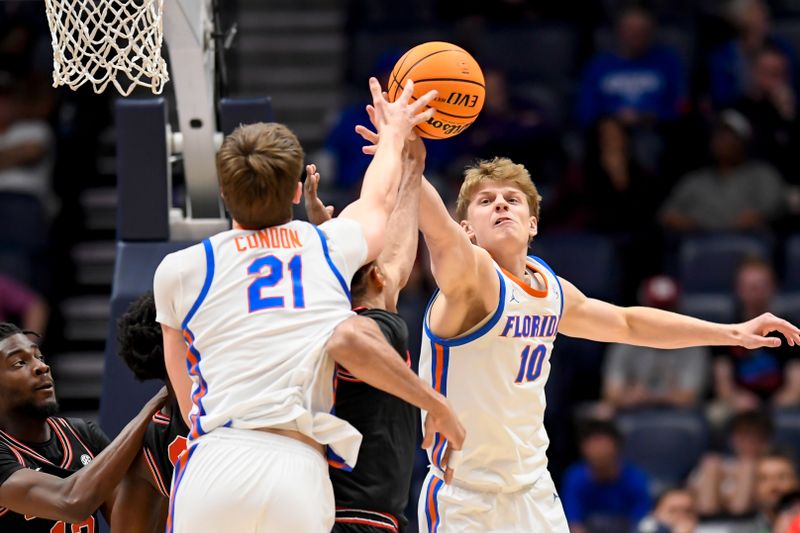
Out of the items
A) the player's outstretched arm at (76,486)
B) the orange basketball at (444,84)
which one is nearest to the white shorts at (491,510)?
the player's outstretched arm at (76,486)

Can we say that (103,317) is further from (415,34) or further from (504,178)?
(504,178)

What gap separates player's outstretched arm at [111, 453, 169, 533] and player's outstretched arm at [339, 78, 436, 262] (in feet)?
3.82

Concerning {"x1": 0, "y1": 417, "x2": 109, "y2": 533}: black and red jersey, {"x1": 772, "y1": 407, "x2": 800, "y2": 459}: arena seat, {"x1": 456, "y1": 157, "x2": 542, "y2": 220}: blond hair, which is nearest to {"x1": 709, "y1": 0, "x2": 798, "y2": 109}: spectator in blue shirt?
{"x1": 772, "y1": 407, "x2": 800, "y2": 459}: arena seat

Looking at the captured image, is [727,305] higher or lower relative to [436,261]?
lower

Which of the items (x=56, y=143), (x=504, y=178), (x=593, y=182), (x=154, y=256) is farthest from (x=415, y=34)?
(x=504, y=178)

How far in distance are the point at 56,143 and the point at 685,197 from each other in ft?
16.5

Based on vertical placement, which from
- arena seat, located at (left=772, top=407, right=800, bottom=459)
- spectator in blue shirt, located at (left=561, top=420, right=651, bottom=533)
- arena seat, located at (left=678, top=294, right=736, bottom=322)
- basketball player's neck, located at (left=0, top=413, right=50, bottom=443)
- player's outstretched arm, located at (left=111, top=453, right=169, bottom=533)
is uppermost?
basketball player's neck, located at (left=0, top=413, right=50, bottom=443)

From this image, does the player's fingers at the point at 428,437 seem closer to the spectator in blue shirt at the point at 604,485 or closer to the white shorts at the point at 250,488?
the white shorts at the point at 250,488

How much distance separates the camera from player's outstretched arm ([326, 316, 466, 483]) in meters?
3.91

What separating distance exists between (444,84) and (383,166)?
A: 0.68 metres

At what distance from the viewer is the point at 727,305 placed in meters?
9.55

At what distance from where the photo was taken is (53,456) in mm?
4957

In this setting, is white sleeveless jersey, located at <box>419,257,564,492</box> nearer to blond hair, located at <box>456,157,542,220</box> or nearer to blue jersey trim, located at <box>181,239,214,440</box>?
blond hair, located at <box>456,157,542,220</box>

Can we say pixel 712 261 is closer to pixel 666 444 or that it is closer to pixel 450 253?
pixel 666 444
